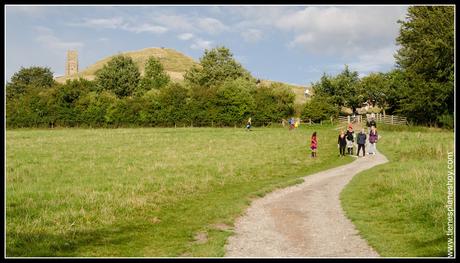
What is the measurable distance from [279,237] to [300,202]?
17.5ft

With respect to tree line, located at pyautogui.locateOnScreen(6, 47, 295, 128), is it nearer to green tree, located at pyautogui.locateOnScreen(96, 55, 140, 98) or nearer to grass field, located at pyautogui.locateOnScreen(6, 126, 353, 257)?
green tree, located at pyautogui.locateOnScreen(96, 55, 140, 98)

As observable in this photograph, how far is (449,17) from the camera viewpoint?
60719mm

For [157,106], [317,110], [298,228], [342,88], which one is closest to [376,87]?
[342,88]

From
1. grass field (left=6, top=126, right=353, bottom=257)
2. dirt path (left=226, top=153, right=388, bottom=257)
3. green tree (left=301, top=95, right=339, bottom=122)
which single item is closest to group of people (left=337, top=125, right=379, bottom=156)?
grass field (left=6, top=126, right=353, bottom=257)

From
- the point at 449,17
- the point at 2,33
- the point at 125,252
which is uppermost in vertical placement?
the point at 449,17

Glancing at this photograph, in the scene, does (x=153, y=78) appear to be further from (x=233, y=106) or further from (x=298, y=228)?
(x=298, y=228)

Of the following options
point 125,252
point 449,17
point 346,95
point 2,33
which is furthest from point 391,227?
point 346,95

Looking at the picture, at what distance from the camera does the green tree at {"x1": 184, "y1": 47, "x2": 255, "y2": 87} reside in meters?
111

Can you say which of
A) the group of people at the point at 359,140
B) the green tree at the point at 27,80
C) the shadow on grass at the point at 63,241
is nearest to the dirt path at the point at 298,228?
the shadow on grass at the point at 63,241

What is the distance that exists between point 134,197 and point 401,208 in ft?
35.2

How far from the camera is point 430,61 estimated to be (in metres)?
61.3

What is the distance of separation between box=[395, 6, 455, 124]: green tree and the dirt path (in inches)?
1861

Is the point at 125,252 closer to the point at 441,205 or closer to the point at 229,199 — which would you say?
the point at 229,199

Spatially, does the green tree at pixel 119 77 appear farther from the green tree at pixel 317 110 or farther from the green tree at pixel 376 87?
the green tree at pixel 376 87
